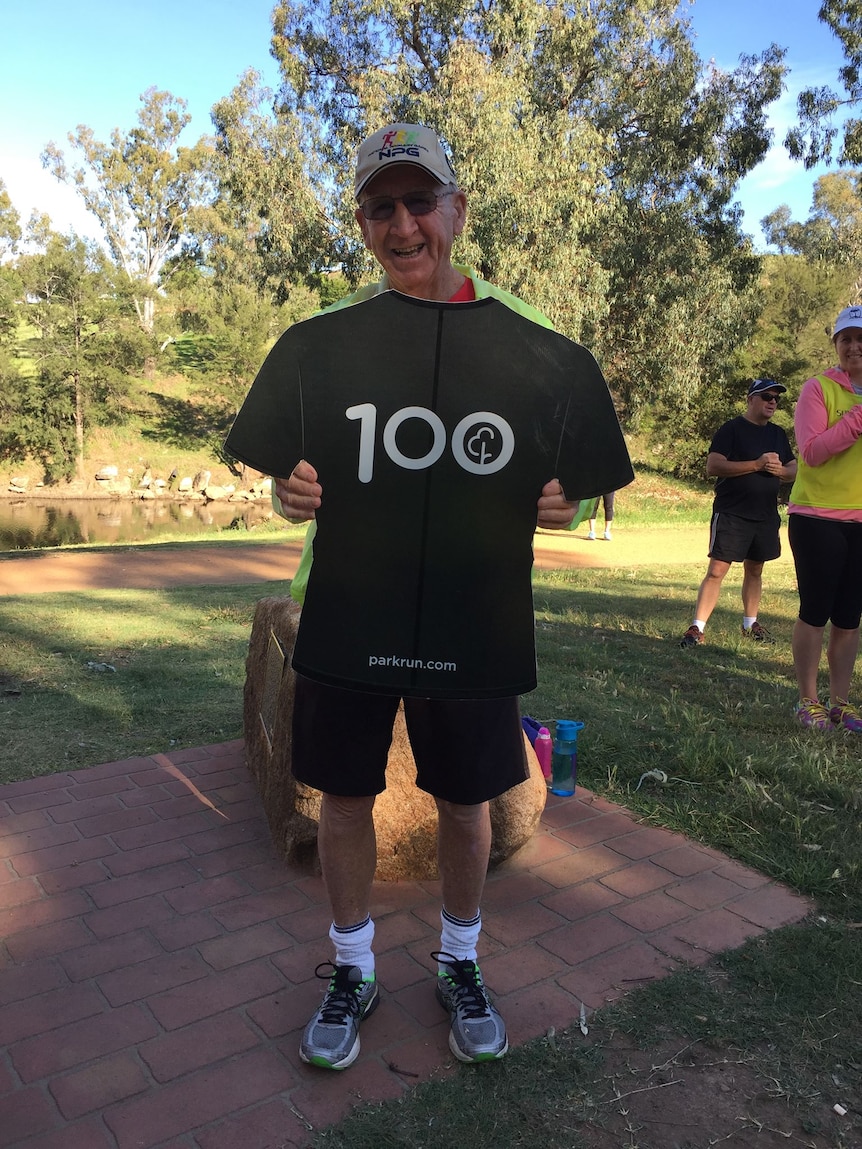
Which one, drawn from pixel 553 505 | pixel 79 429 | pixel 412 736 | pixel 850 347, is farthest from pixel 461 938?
pixel 79 429

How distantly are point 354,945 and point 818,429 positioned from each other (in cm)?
350

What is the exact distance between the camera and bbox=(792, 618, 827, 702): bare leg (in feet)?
15.7

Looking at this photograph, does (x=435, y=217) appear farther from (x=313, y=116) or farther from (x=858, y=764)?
(x=313, y=116)

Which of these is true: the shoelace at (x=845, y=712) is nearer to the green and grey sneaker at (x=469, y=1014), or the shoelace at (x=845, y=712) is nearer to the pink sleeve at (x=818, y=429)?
the pink sleeve at (x=818, y=429)

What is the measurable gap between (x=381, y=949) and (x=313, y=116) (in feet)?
76.2

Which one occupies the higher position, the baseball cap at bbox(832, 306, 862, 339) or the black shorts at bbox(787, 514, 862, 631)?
the baseball cap at bbox(832, 306, 862, 339)

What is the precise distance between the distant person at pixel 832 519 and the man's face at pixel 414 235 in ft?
9.41

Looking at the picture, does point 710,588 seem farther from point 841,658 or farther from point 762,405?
point 841,658

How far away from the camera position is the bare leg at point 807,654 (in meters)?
4.79

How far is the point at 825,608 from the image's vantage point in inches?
185

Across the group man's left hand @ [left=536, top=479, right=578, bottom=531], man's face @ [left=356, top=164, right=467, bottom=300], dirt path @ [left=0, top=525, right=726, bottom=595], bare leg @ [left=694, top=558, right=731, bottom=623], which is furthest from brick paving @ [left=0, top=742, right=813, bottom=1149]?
dirt path @ [left=0, top=525, right=726, bottom=595]

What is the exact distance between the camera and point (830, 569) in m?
4.61

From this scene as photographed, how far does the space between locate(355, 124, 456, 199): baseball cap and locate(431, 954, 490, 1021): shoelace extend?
2.00 meters

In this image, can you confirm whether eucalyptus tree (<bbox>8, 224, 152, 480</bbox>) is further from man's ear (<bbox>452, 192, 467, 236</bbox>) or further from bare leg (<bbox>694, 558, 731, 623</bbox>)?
man's ear (<bbox>452, 192, 467, 236</bbox>)
